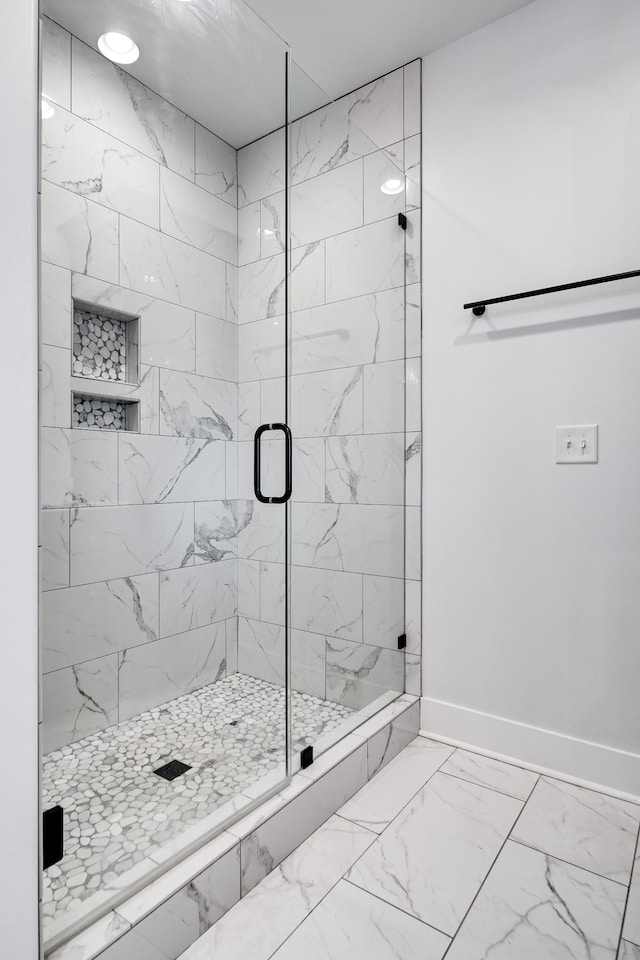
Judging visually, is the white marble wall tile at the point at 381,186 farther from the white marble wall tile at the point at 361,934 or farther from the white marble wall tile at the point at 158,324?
the white marble wall tile at the point at 361,934

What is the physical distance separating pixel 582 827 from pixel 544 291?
1604 mm

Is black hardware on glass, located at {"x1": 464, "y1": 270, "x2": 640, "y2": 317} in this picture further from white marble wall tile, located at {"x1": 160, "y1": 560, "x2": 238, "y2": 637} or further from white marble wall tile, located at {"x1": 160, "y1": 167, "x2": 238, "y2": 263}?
white marble wall tile, located at {"x1": 160, "y1": 560, "x2": 238, "y2": 637}

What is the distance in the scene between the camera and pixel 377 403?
6.42 ft

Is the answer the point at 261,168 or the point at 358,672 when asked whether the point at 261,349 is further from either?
the point at 358,672

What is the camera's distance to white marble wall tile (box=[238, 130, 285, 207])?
4.85ft

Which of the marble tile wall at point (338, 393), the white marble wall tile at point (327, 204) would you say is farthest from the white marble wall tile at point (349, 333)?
the white marble wall tile at point (327, 204)

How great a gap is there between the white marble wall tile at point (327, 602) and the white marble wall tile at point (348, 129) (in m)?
1.22

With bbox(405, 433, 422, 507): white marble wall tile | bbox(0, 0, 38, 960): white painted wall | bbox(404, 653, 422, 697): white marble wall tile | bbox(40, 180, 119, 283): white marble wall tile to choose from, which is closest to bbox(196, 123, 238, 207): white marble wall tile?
bbox(40, 180, 119, 283): white marble wall tile

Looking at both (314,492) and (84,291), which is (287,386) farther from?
(84,291)

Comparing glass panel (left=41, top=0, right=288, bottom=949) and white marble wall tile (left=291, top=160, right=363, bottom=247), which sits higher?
white marble wall tile (left=291, top=160, right=363, bottom=247)

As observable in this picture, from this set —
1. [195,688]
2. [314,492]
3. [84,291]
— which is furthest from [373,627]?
[84,291]

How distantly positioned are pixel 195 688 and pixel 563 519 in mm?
1268

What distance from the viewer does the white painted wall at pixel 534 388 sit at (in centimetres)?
166

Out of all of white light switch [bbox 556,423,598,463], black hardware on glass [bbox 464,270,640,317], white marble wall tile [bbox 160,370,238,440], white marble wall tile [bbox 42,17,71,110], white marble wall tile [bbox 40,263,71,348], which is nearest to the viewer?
white marble wall tile [bbox 42,17,71,110]
